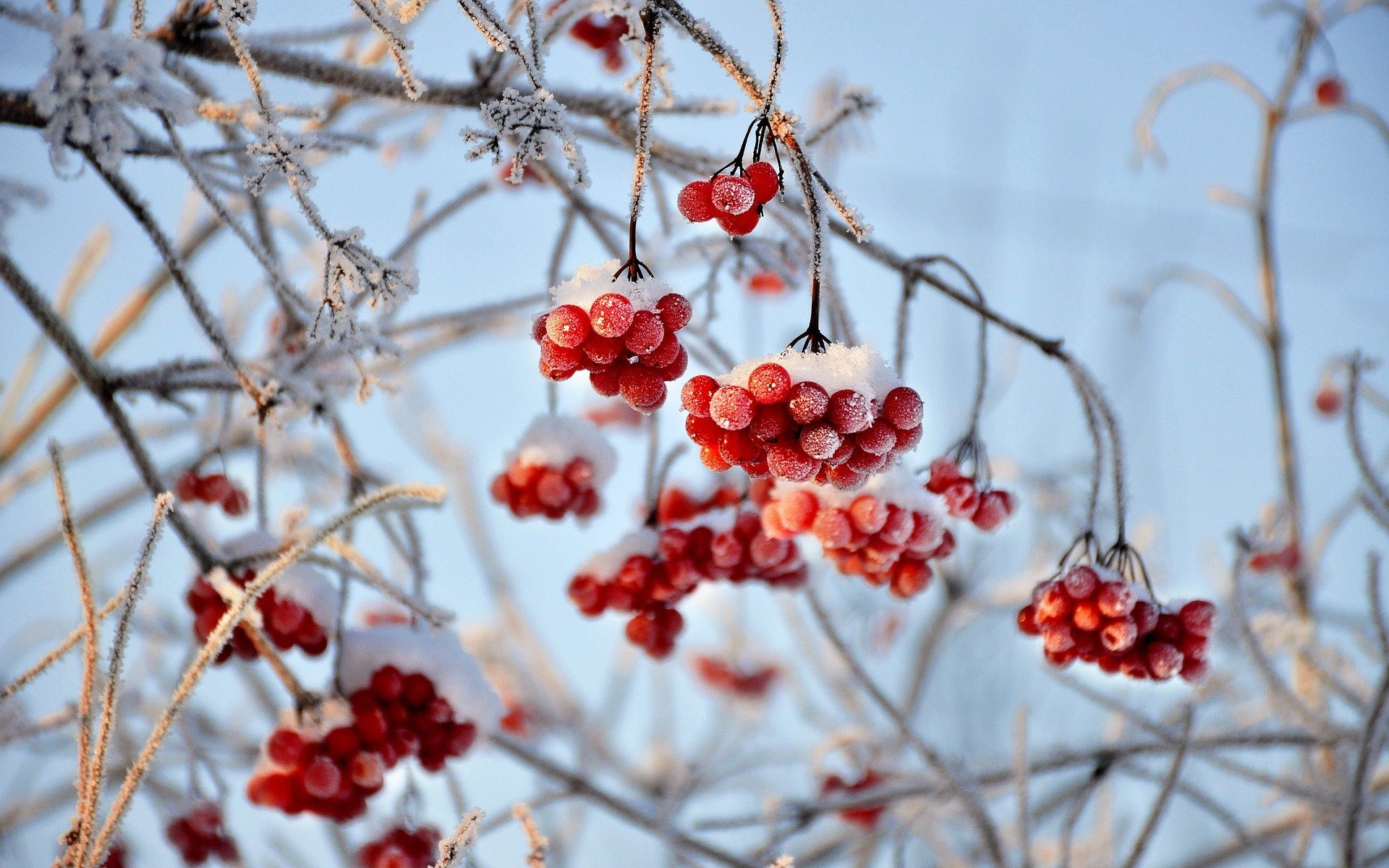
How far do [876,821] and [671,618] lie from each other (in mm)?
1184

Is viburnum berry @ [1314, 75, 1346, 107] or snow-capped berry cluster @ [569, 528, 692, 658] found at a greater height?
viburnum berry @ [1314, 75, 1346, 107]

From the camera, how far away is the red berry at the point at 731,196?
2.71 feet

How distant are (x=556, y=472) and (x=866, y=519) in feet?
1.85

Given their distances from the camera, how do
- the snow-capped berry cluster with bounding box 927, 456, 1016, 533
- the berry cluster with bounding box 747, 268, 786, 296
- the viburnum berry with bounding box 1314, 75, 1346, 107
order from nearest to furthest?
the snow-capped berry cluster with bounding box 927, 456, 1016, 533 < the berry cluster with bounding box 747, 268, 786, 296 < the viburnum berry with bounding box 1314, 75, 1346, 107

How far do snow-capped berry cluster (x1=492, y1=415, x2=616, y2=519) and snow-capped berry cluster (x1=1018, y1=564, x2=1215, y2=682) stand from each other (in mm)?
704

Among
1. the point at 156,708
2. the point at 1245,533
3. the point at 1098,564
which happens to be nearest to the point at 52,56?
the point at 1098,564

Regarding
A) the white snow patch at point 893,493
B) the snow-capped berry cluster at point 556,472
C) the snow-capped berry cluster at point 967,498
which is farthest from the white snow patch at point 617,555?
the snow-capped berry cluster at point 967,498

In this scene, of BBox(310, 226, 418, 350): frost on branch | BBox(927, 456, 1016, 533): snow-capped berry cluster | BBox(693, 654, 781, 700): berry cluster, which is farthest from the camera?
BBox(693, 654, 781, 700): berry cluster

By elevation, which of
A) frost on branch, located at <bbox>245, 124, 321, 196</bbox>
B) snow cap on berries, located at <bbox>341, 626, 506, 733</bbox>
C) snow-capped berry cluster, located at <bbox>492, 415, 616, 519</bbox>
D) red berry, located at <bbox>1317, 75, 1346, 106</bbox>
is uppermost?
red berry, located at <bbox>1317, 75, 1346, 106</bbox>

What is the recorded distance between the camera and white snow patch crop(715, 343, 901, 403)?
845 mm

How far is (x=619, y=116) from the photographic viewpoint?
3.84ft

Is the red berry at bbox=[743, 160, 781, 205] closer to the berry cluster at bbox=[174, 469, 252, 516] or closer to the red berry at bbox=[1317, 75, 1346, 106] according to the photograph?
the berry cluster at bbox=[174, 469, 252, 516]

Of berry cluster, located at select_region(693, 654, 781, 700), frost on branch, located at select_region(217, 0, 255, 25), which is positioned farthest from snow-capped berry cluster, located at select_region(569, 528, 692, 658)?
berry cluster, located at select_region(693, 654, 781, 700)

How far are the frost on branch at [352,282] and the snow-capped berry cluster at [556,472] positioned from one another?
575 mm
